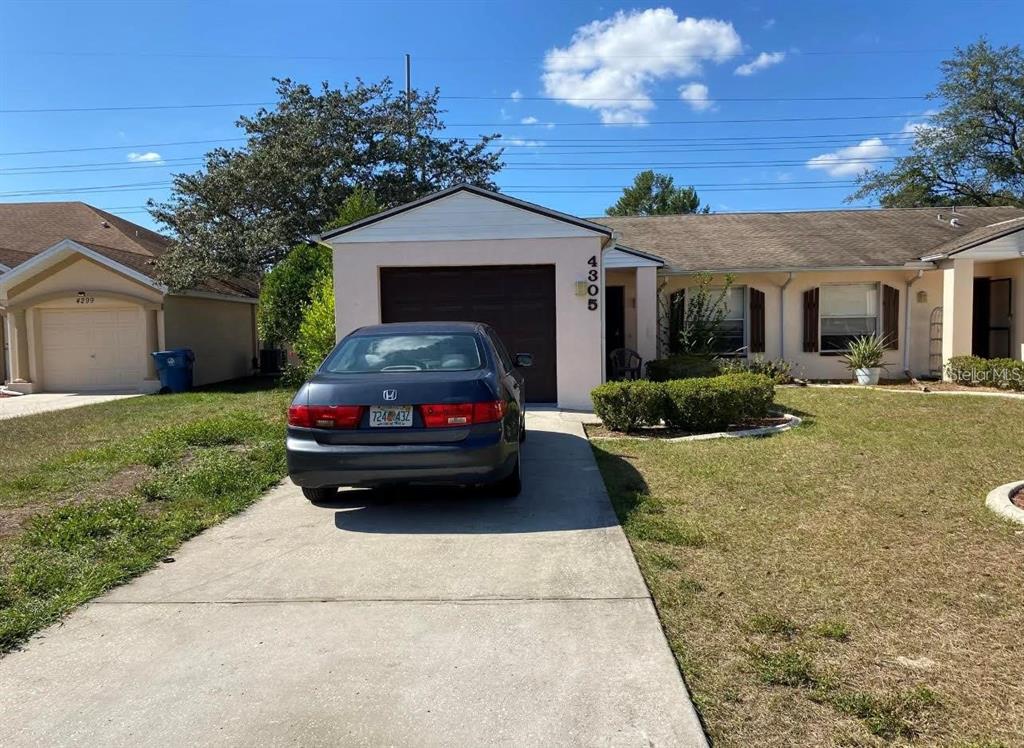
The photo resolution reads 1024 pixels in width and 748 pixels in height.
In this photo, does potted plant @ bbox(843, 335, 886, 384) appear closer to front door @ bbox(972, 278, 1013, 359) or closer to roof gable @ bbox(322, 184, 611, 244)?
front door @ bbox(972, 278, 1013, 359)

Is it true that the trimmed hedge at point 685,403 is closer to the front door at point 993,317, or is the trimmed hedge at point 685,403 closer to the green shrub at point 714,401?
the green shrub at point 714,401

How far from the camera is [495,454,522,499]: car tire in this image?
5871 mm

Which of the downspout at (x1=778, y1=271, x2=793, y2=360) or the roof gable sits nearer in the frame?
the roof gable

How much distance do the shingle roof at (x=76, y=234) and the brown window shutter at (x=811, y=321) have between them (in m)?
15.2

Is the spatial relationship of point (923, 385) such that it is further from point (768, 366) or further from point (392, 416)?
point (392, 416)

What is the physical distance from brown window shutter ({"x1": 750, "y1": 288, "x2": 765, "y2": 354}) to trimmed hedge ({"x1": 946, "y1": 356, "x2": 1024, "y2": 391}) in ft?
12.0

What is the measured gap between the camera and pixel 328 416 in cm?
529

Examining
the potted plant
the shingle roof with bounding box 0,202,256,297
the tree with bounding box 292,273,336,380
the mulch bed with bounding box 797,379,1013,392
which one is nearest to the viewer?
the tree with bounding box 292,273,336,380

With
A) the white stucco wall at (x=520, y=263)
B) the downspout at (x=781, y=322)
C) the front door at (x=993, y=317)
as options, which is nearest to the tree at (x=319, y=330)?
the white stucco wall at (x=520, y=263)

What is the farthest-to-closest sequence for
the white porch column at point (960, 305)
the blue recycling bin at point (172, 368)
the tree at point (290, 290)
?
the blue recycling bin at point (172, 368), the tree at point (290, 290), the white porch column at point (960, 305)

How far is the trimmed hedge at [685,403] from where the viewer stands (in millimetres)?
8961

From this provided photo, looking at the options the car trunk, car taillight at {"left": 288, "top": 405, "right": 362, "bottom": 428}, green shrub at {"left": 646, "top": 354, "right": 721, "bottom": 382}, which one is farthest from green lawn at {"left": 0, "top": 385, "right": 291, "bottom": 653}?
green shrub at {"left": 646, "top": 354, "right": 721, "bottom": 382}

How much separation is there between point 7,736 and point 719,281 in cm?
1472

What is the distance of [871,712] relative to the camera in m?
2.78
